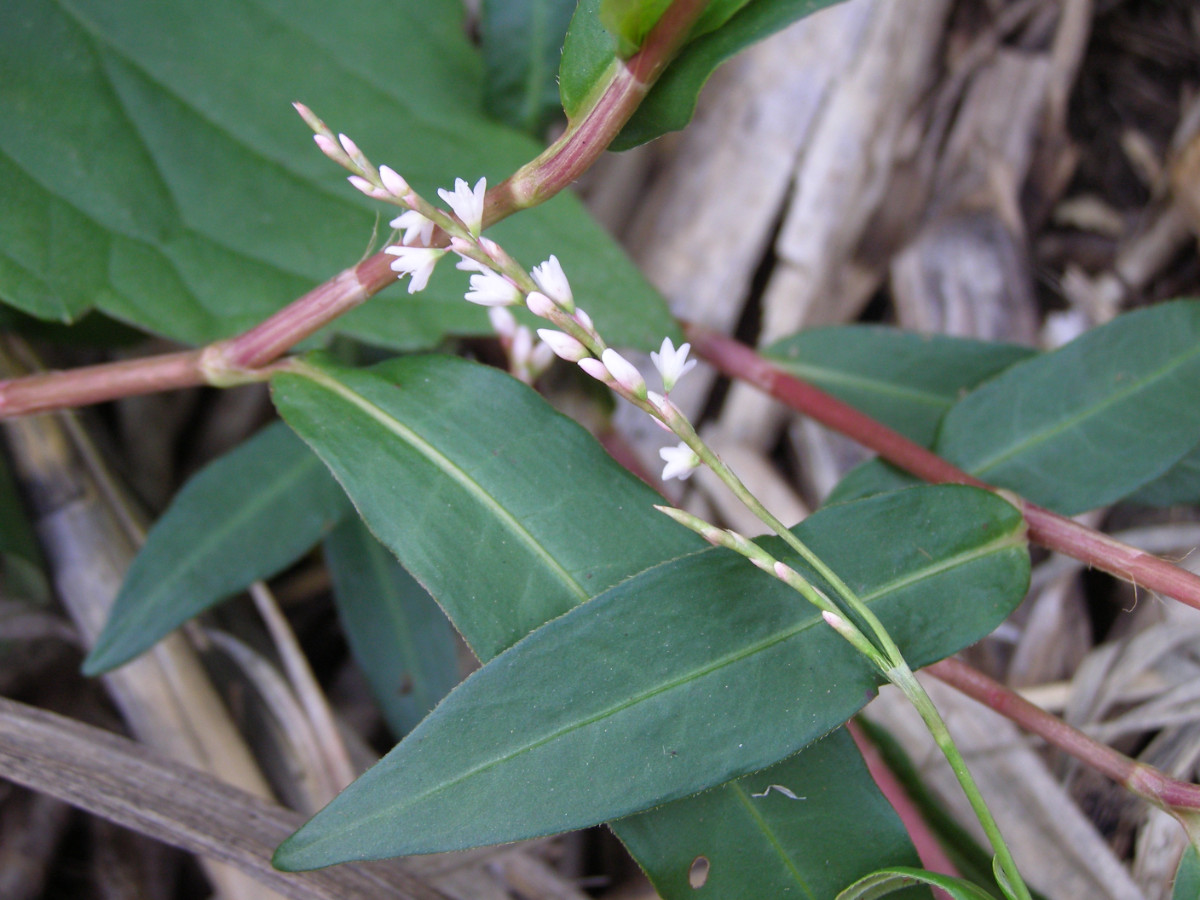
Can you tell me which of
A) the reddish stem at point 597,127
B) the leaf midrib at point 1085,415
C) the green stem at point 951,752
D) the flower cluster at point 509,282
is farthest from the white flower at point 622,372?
the leaf midrib at point 1085,415

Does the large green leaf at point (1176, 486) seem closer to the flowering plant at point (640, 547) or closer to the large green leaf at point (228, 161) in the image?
the flowering plant at point (640, 547)

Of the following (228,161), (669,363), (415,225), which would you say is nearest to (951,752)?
(669,363)

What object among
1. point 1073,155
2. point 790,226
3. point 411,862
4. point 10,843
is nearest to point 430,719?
point 411,862

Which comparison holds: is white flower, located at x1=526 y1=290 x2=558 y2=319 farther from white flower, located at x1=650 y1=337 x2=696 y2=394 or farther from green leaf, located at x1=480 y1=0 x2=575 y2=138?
green leaf, located at x1=480 y1=0 x2=575 y2=138

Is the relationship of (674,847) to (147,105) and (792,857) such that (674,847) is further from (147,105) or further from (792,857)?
(147,105)

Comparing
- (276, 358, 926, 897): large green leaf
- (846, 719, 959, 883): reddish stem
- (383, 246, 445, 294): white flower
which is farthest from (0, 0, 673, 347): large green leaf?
(846, 719, 959, 883): reddish stem
